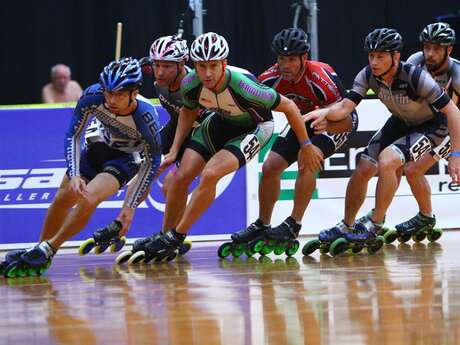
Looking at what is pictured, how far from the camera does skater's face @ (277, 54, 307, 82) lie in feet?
30.5

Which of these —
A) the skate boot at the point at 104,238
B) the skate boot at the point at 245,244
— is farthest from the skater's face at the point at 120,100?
the skate boot at the point at 245,244

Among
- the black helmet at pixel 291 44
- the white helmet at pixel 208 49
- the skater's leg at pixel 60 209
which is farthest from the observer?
the black helmet at pixel 291 44

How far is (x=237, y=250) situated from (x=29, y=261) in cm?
206

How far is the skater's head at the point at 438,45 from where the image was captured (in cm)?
1001

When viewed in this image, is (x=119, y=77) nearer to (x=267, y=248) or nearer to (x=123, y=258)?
(x=123, y=258)

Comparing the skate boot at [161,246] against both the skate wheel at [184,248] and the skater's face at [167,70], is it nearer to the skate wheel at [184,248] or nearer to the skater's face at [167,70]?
the skate wheel at [184,248]

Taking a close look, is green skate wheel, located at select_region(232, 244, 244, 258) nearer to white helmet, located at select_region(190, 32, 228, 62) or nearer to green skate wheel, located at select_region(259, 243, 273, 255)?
green skate wheel, located at select_region(259, 243, 273, 255)

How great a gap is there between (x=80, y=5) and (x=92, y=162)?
206 inches

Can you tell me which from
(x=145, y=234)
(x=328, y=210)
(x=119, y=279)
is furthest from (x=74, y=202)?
(x=328, y=210)

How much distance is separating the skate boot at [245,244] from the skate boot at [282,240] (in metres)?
0.08

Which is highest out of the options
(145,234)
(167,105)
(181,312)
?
(167,105)

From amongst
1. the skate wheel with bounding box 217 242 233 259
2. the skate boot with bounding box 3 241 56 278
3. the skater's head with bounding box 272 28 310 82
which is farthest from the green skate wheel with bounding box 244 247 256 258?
the skate boot with bounding box 3 241 56 278

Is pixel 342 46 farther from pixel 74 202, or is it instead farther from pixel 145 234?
pixel 74 202

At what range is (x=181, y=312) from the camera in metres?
6.28
